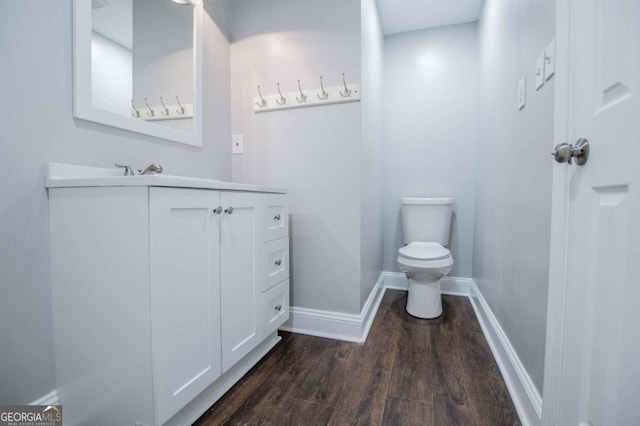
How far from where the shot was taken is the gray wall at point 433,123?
7.51 ft

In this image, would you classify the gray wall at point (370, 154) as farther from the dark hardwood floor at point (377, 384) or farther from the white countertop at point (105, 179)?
the white countertop at point (105, 179)

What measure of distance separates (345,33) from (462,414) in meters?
1.89

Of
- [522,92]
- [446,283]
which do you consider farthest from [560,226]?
[446,283]

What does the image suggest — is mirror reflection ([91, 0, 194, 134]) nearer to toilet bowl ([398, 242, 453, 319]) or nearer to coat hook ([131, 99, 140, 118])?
coat hook ([131, 99, 140, 118])

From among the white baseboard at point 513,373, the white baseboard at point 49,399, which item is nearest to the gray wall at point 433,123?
the white baseboard at point 513,373

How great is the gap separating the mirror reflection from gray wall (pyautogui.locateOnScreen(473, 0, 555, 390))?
1594 mm

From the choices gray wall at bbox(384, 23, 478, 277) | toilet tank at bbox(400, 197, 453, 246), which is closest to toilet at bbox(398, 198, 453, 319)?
toilet tank at bbox(400, 197, 453, 246)

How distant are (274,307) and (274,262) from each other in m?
0.24

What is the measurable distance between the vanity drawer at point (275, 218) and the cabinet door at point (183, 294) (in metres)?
0.36

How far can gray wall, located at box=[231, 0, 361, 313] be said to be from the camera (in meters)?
1.60

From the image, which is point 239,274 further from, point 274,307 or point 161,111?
point 161,111

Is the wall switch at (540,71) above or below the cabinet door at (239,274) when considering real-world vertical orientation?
above

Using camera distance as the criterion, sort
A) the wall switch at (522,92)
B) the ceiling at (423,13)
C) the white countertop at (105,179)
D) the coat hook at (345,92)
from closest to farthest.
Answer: the white countertop at (105,179), the wall switch at (522,92), the coat hook at (345,92), the ceiling at (423,13)

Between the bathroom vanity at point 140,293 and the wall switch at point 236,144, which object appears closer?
the bathroom vanity at point 140,293
